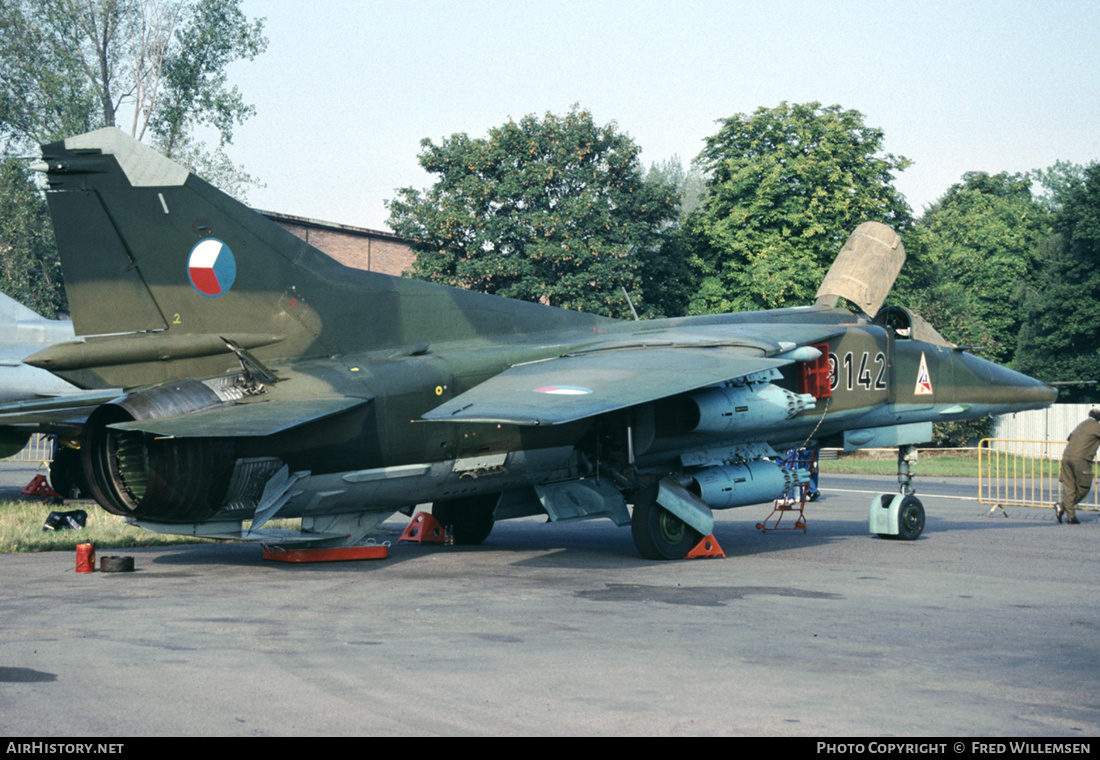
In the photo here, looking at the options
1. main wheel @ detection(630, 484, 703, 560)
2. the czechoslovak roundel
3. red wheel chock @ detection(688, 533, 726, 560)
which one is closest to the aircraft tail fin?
the czechoslovak roundel

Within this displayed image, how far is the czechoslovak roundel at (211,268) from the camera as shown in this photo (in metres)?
11.8

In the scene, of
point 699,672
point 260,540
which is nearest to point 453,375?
point 260,540

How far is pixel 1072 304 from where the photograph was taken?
53.0m

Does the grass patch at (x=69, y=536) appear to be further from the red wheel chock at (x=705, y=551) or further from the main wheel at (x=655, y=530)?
the red wheel chock at (x=705, y=551)

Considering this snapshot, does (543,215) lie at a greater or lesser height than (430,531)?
greater

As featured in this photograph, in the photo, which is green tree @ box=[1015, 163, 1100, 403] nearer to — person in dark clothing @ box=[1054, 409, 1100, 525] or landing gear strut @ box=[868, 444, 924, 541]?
person in dark clothing @ box=[1054, 409, 1100, 525]

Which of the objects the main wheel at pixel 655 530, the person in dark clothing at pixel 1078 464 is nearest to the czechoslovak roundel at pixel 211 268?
the main wheel at pixel 655 530

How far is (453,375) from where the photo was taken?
12258 mm

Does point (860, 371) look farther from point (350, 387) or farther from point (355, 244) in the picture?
point (355, 244)

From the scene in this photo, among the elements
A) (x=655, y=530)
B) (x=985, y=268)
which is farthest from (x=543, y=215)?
(x=985, y=268)

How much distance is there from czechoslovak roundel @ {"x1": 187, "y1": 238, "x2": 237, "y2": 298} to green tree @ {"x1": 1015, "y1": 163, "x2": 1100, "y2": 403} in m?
50.5

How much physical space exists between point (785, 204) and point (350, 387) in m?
35.9

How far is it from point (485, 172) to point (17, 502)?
2547 cm

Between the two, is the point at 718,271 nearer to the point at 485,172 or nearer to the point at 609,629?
the point at 485,172
